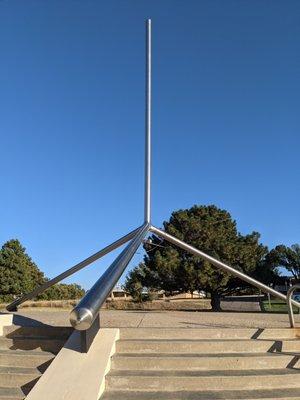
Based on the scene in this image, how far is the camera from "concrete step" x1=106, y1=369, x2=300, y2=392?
218 inches

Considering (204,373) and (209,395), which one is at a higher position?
(204,373)

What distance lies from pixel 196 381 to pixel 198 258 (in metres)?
22.8

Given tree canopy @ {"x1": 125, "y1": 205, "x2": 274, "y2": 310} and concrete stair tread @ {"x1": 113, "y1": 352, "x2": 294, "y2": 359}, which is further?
tree canopy @ {"x1": 125, "y1": 205, "x2": 274, "y2": 310}

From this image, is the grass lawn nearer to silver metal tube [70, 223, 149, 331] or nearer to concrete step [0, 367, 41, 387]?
silver metal tube [70, 223, 149, 331]

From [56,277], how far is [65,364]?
13.5ft

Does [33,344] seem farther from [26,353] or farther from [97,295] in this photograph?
[97,295]

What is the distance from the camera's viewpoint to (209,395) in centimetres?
534

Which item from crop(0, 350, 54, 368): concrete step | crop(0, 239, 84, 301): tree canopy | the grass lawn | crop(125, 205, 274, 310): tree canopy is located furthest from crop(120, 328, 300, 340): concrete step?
crop(0, 239, 84, 301): tree canopy

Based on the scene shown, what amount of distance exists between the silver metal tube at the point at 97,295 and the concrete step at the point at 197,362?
0.95 meters

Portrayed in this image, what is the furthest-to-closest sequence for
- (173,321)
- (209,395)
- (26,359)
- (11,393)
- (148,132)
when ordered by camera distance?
(148,132) < (173,321) < (26,359) < (11,393) < (209,395)

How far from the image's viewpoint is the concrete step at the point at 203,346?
20.9 feet

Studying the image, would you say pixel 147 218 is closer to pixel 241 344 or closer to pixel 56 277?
pixel 56 277

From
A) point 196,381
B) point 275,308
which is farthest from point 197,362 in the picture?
point 275,308

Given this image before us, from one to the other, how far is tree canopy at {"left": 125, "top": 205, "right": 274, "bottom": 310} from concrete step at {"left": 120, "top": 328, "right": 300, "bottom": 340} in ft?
67.5
